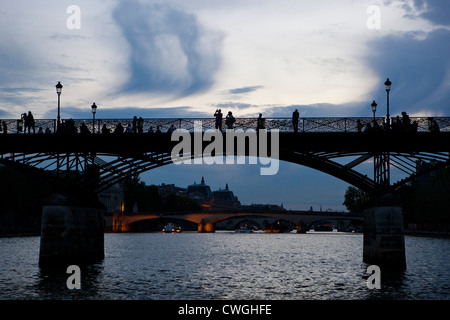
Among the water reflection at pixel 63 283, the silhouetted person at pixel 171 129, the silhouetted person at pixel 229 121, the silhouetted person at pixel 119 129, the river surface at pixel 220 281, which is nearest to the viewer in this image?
the water reflection at pixel 63 283

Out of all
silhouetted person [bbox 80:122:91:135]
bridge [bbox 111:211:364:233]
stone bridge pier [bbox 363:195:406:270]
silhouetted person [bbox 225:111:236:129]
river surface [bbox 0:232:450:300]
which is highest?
silhouetted person [bbox 225:111:236:129]

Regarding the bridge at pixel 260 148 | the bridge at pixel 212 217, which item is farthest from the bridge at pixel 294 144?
the bridge at pixel 212 217

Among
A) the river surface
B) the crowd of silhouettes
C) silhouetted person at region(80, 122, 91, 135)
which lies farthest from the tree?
silhouetted person at region(80, 122, 91, 135)

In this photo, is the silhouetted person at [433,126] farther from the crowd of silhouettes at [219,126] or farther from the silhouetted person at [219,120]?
the silhouetted person at [219,120]

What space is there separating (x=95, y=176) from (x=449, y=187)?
62921 mm

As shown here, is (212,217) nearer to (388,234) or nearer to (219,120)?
(219,120)

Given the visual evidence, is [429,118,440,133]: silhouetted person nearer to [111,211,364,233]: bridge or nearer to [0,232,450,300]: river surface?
[0,232,450,300]: river surface

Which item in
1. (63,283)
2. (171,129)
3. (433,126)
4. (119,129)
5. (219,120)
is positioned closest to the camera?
(63,283)

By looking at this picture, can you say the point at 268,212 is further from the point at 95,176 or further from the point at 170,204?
the point at 95,176

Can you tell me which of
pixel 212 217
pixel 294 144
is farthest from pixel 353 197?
pixel 294 144

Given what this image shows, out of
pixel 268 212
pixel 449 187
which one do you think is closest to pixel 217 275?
pixel 449 187

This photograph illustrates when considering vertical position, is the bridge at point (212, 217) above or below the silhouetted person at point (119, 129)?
below

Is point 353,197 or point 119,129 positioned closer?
point 119,129

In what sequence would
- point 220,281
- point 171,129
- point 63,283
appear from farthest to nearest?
point 171,129 → point 220,281 → point 63,283
